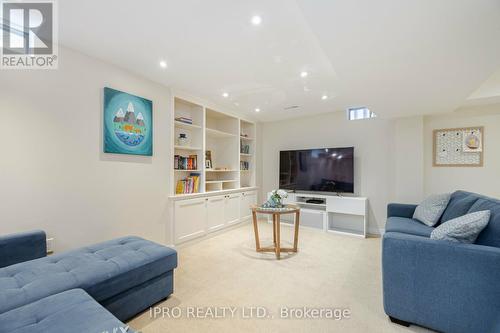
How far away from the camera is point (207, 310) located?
1.87m

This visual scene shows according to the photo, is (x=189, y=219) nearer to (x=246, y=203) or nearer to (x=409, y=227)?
(x=246, y=203)

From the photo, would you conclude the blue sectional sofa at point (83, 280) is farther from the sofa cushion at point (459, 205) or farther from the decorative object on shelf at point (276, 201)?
the sofa cushion at point (459, 205)

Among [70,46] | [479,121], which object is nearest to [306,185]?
[479,121]

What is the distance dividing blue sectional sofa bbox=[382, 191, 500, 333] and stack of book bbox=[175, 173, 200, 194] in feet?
9.05

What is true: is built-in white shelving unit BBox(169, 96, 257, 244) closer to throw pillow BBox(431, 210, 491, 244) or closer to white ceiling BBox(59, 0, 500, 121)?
white ceiling BBox(59, 0, 500, 121)

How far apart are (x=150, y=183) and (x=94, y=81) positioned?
1.33 meters

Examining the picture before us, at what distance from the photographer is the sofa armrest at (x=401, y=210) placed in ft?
10.8

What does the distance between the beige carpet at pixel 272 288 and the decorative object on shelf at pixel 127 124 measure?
1.57 m

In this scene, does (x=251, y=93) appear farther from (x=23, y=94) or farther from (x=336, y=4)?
(x=23, y=94)

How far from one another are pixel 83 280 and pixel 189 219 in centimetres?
201

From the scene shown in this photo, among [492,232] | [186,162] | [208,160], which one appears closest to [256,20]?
[492,232]

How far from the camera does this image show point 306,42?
2074 millimetres

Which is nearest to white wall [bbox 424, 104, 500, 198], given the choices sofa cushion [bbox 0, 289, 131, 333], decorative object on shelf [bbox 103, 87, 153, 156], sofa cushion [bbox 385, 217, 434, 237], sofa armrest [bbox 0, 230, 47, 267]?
sofa cushion [bbox 385, 217, 434, 237]

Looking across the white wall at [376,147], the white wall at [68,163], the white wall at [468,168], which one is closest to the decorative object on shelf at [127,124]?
the white wall at [68,163]
